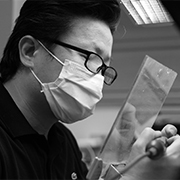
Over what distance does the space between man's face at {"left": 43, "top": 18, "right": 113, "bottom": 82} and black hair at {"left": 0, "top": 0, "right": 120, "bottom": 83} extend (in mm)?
31

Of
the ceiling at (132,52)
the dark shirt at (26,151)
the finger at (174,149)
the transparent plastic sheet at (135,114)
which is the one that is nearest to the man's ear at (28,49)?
the dark shirt at (26,151)

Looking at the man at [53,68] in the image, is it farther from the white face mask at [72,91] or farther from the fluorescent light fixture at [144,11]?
the fluorescent light fixture at [144,11]

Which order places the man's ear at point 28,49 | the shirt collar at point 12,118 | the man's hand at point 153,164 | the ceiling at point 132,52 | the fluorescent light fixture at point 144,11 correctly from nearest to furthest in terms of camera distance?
the man's hand at point 153,164, the fluorescent light fixture at point 144,11, the shirt collar at point 12,118, the man's ear at point 28,49, the ceiling at point 132,52

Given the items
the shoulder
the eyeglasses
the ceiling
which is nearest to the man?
the eyeglasses

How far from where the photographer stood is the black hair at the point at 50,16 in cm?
137

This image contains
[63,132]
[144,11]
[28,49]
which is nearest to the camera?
[144,11]

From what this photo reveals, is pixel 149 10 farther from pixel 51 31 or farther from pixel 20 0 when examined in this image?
pixel 20 0

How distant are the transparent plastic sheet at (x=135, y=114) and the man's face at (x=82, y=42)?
39 centimetres

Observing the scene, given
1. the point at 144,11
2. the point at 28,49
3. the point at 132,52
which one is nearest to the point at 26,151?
the point at 28,49

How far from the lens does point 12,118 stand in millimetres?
1295

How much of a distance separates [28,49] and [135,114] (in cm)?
63

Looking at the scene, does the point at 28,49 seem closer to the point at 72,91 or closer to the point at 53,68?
the point at 53,68

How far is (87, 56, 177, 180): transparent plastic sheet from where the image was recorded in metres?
0.89

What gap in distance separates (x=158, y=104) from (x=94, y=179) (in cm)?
30
